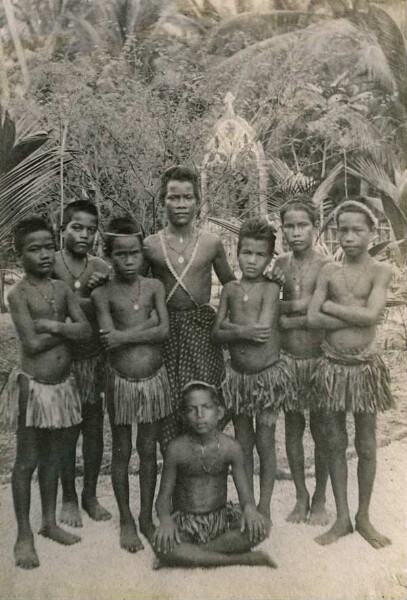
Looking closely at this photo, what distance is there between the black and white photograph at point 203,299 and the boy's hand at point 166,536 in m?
0.02

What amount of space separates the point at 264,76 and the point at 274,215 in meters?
0.68

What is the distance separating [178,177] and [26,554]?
1827 mm

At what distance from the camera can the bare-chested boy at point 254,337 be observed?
8.82ft

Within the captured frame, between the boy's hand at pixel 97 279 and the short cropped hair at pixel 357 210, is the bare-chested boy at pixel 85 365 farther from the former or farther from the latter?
the short cropped hair at pixel 357 210

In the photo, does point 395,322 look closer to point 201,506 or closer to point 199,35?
point 201,506

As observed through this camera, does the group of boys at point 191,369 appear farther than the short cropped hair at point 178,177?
No

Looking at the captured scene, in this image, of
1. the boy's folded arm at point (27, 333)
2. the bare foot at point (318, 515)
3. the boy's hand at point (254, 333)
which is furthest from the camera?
the bare foot at point (318, 515)

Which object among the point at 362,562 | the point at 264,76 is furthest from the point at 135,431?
the point at 264,76

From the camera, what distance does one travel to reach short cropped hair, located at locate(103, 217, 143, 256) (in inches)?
103

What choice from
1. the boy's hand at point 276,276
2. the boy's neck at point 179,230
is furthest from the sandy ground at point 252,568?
the boy's neck at point 179,230

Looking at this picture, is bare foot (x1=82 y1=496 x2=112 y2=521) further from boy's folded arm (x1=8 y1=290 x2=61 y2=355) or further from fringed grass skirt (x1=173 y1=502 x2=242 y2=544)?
boy's folded arm (x1=8 y1=290 x2=61 y2=355)

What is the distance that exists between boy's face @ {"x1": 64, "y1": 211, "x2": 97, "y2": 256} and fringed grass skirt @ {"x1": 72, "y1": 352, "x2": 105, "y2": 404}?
0.49m

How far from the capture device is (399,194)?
2.87m

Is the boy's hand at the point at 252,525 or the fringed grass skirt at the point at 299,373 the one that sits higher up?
the fringed grass skirt at the point at 299,373
